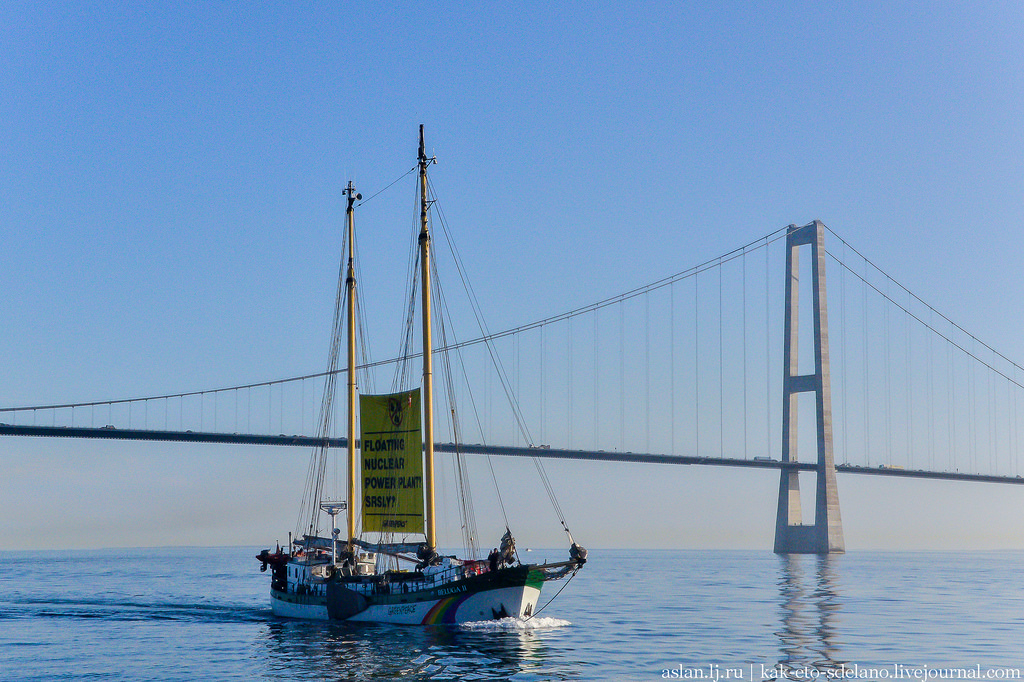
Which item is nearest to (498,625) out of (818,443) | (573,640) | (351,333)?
(573,640)

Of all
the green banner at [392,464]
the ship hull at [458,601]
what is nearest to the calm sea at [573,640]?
the ship hull at [458,601]

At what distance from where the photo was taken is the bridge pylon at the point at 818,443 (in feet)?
297

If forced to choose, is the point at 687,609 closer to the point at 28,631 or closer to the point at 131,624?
the point at 131,624

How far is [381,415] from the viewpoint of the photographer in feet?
133

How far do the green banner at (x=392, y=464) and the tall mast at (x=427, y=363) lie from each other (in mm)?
367

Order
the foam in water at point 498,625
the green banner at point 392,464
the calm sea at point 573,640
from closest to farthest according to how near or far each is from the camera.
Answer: the calm sea at point 573,640, the foam in water at point 498,625, the green banner at point 392,464

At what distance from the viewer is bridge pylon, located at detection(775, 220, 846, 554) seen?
90500 mm

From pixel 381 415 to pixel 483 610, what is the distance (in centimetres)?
858

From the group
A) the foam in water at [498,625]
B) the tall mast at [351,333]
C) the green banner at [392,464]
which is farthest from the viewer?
the tall mast at [351,333]

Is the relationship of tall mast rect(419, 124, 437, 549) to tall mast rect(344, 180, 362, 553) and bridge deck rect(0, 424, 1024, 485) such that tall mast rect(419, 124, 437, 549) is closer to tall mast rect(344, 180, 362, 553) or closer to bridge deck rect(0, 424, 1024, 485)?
tall mast rect(344, 180, 362, 553)

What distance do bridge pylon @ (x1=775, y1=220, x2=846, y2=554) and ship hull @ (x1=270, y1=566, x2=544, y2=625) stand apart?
5881 cm

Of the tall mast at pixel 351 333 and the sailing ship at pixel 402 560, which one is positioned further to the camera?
the tall mast at pixel 351 333

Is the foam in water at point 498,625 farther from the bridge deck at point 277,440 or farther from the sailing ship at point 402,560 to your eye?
the bridge deck at point 277,440

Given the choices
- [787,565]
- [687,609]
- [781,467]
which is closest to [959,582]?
[787,565]
